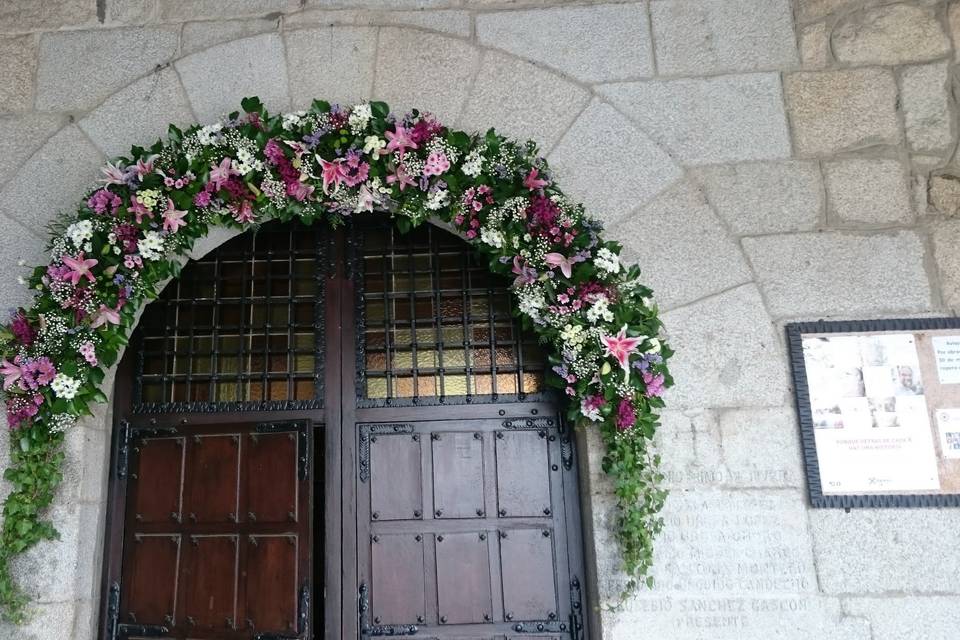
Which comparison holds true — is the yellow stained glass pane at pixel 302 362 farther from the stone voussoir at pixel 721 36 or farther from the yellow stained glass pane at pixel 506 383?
the stone voussoir at pixel 721 36

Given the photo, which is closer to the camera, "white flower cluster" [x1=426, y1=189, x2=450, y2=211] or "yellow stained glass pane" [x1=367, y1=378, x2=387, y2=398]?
"white flower cluster" [x1=426, y1=189, x2=450, y2=211]

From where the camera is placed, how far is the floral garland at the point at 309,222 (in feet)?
9.29

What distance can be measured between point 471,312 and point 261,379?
925 mm

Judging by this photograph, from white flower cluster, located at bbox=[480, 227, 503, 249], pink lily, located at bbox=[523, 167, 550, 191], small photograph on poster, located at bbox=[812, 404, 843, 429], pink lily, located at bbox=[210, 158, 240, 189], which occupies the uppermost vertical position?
pink lily, located at bbox=[210, 158, 240, 189]

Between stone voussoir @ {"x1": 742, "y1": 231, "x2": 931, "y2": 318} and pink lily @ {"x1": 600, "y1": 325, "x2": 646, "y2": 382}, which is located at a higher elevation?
stone voussoir @ {"x1": 742, "y1": 231, "x2": 931, "y2": 318}

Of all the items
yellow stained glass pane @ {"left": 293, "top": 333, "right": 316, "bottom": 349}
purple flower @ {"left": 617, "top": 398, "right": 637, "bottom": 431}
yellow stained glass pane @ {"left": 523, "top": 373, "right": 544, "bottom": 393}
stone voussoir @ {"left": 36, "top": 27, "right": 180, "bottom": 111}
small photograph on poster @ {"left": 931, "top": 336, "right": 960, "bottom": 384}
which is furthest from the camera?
stone voussoir @ {"left": 36, "top": 27, "right": 180, "bottom": 111}

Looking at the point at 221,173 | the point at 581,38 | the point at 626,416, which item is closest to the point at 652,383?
the point at 626,416

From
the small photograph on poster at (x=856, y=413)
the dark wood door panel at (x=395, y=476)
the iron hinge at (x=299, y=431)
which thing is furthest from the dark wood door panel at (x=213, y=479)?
the small photograph on poster at (x=856, y=413)

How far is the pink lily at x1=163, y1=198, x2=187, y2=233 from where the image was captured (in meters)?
2.99

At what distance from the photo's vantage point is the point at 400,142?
9.84ft

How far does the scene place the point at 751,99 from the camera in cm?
321

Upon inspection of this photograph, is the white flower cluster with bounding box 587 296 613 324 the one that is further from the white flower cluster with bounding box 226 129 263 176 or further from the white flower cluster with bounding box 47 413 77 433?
the white flower cluster with bounding box 47 413 77 433

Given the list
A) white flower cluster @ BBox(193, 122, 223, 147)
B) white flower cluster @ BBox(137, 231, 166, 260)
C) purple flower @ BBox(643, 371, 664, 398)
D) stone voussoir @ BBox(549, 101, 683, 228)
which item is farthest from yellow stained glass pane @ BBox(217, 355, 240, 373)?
purple flower @ BBox(643, 371, 664, 398)

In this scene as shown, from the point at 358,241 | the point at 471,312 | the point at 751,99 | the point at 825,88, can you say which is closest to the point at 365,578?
the point at 471,312
